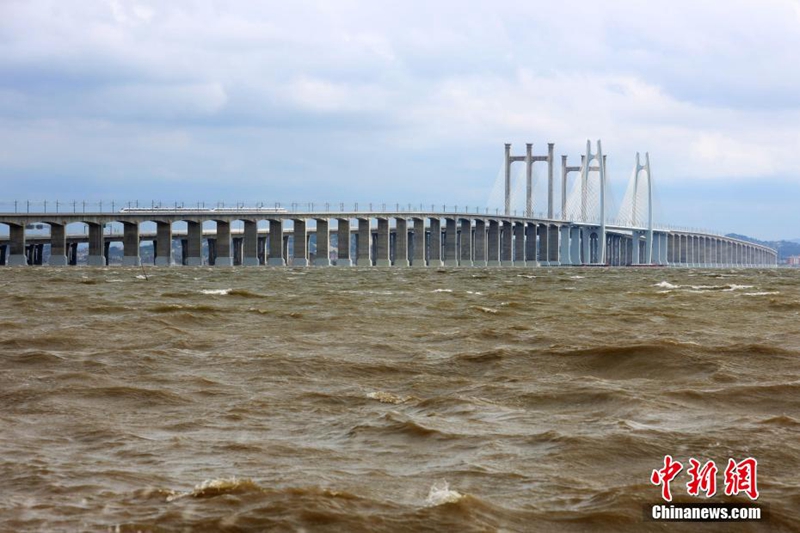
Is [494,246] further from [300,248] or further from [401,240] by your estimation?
[300,248]

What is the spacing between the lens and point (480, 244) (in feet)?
421

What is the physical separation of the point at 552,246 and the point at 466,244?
11.4 m

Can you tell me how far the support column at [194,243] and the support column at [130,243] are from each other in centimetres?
593

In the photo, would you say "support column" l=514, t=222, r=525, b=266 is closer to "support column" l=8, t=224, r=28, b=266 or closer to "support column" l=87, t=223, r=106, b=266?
"support column" l=87, t=223, r=106, b=266

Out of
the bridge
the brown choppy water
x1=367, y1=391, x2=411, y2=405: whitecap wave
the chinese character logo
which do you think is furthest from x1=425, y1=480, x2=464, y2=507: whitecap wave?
the bridge

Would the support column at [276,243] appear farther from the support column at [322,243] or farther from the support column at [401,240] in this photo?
the support column at [401,240]

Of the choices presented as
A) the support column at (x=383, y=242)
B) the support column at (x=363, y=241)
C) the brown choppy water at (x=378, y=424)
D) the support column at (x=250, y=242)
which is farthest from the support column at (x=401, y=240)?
the brown choppy water at (x=378, y=424)

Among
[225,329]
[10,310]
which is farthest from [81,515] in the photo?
[10,310]

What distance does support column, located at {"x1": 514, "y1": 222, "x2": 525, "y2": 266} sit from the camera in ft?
454

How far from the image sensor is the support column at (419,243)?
391 feet

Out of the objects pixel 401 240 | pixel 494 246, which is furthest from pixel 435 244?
pixel 494 246

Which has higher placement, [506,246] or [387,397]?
[387,397]

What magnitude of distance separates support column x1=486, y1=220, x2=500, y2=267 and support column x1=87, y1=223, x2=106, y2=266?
5003 cm

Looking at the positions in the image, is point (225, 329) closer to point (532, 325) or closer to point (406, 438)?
point (532, 325)
